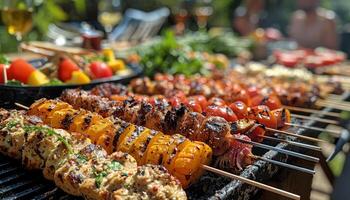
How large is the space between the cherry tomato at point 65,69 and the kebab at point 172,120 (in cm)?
84

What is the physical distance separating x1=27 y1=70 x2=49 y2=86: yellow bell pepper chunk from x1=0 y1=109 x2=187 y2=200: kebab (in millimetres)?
1111

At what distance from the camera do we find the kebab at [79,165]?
1.89 meters

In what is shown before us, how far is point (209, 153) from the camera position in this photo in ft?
7.49

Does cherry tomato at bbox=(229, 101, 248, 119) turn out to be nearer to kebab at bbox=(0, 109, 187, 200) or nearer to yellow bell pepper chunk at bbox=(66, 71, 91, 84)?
kebab at bbox=(0, 109, 187, 200)

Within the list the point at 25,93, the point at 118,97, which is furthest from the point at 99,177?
the point at 25,93

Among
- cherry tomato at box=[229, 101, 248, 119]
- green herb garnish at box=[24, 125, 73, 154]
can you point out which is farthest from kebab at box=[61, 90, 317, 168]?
green herb garnish at box=[24, 125, 73, 154]

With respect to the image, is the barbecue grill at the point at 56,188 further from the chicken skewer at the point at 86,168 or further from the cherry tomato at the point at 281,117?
the cherry tomato at the point at 281,117

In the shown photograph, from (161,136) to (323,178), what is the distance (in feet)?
12.1

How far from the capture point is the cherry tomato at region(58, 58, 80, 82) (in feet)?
13.4

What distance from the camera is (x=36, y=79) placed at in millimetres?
3805

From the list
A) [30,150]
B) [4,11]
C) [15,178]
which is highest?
[4,11]

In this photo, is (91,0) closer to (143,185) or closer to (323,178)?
(323,178)

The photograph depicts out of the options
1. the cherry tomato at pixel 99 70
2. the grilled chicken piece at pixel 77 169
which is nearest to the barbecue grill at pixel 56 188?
the grilled chicken piece at pixel 77 169

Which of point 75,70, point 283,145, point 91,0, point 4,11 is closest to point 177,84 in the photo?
point 75,70
